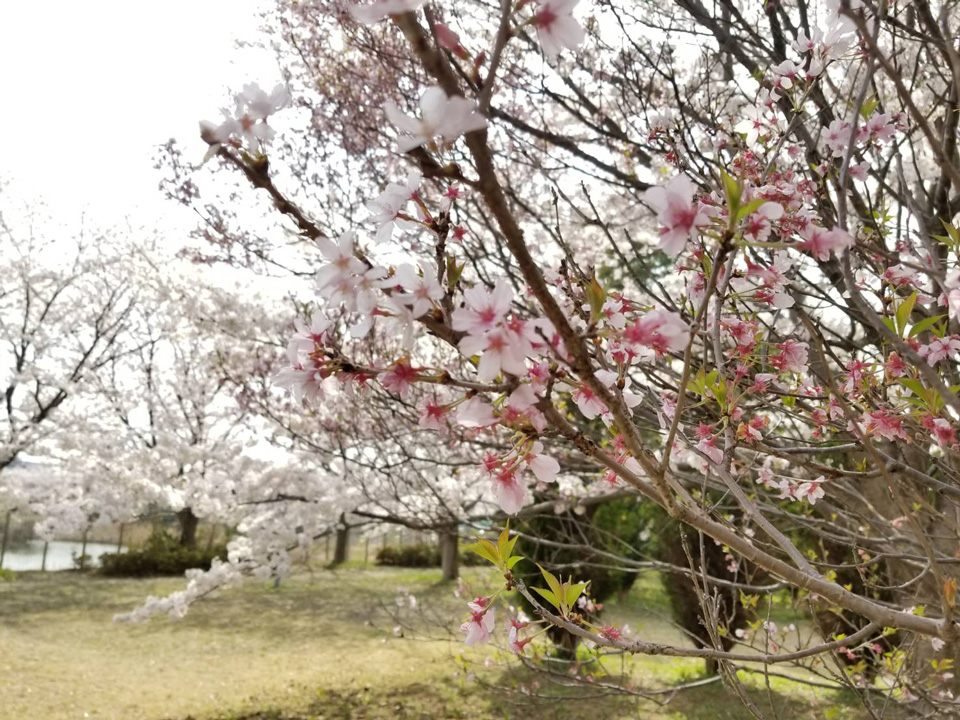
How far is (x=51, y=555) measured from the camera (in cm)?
1658

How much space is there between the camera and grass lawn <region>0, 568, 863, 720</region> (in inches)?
227

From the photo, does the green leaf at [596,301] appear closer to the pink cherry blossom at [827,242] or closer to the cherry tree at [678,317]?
the cherry tree at [678,317]

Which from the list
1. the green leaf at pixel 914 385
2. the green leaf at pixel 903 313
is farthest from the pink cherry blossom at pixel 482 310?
the green leaf at pixel 914 385

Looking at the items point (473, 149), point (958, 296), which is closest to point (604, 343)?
point (958, 296)

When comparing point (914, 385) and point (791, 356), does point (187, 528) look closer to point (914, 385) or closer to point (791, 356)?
point (791, 356)

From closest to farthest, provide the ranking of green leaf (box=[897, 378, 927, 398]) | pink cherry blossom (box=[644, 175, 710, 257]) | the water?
pink cherry blossom (box=[644, 175, 710, 257]), green leaf (box=[897, 378, 927, 398]), the water

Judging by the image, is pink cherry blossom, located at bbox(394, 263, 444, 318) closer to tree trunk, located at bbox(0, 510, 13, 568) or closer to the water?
tree trunk, located at bbox(0, 510, 13, 568)

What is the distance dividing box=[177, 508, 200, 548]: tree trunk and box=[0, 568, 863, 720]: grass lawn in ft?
11.7

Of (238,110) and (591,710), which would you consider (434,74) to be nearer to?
(238,110)

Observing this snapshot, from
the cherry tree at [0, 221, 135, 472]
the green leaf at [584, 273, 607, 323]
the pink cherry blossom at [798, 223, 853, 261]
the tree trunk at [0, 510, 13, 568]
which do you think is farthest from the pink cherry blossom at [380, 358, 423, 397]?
the tree trunk at [0, 510, 13, 568]

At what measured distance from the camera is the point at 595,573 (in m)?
7.88

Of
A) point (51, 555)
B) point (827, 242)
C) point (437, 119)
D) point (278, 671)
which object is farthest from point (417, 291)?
point (51, 555)

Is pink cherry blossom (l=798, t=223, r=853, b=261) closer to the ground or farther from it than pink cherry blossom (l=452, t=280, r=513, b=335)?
farther from it

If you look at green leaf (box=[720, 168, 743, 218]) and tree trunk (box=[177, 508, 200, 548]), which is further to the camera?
tree trunk (box=[177, 508, 200, 548])
